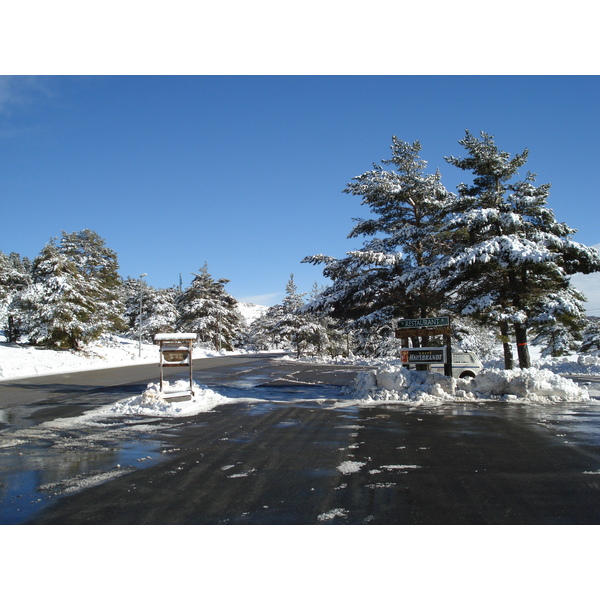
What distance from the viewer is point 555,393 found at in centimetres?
1280

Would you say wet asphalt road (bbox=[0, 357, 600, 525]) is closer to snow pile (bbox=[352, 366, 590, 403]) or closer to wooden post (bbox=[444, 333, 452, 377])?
snow pile (bbox=[352, 366, 590, 403])

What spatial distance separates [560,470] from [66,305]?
3961cm

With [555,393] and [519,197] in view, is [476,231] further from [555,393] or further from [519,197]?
[555,393]

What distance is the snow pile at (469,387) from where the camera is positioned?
12839 mm

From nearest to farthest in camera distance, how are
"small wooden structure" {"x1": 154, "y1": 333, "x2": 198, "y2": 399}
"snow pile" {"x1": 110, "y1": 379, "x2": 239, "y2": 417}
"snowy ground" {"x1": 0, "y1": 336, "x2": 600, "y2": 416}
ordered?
"snow pile" {"x1": 110, "y1": 379, "x2": 239, "y2": 417}
"snowy ground" {"x1": 0, "y1": 336, "x2": 600, "y2": 416}
"small wooden structure" {"x1": 154, "y1": 333, "x2": 198, "y2": 399}

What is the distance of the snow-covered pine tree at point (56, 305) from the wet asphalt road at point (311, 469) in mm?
29808

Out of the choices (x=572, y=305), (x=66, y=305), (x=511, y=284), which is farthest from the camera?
(x=66, y=305)

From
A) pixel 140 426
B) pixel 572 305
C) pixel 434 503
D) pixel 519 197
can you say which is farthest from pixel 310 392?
pixel 434 503

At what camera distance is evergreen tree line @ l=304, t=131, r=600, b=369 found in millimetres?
14961

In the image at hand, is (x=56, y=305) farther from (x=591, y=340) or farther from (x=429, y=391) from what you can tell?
(x=591, y=340)

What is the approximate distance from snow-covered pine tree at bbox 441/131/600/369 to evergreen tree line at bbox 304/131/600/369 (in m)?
0.04

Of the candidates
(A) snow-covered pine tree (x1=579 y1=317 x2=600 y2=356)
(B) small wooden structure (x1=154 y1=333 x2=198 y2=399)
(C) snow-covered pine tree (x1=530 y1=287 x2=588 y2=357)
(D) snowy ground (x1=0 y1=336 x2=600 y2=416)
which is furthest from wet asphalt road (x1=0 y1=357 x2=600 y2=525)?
(A) snow-covered pine tree (x1=579 y1=317 x2=600 y2=356)

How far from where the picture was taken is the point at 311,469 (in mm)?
5953

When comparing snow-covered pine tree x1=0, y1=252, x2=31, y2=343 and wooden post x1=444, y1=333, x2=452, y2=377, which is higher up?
snow-covered pine tree x1=0, y1=252, x2=31, y2=343
